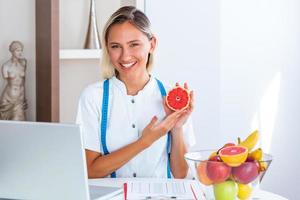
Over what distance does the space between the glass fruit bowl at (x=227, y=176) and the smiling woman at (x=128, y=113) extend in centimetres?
54

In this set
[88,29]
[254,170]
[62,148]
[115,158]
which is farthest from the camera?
[88,29]

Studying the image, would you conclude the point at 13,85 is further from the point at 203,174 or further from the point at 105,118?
the point at 203,174

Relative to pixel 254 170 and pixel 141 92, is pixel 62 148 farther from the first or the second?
pixel 141 92

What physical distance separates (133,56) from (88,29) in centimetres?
87

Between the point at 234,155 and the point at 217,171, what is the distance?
7cm

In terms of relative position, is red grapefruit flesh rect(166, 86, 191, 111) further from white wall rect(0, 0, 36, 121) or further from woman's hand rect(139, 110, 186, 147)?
white wall rect(0, 0, 36, 121)

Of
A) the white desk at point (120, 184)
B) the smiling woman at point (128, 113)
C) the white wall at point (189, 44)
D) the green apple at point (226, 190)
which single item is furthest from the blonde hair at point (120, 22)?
the green apple at point (226, 190)

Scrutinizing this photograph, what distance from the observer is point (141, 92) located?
100 inches

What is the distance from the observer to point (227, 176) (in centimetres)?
183

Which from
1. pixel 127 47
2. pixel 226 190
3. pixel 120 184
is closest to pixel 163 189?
pixel 120 184

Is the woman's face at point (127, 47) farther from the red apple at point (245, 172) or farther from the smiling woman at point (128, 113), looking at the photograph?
the red apple at point (245, 172)

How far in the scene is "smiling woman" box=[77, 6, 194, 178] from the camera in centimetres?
246

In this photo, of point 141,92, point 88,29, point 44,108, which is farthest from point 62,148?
point 88,29

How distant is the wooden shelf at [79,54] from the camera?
309 centimetres
